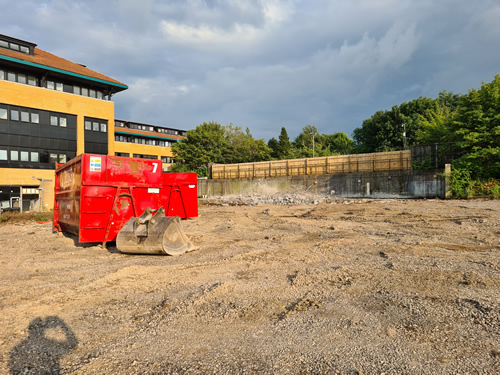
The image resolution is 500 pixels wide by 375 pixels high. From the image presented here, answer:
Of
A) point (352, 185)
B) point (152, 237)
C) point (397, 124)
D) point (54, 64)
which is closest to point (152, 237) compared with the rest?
point (152, 237)

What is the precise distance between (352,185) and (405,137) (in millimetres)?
22689

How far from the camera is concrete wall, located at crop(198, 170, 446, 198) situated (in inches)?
894

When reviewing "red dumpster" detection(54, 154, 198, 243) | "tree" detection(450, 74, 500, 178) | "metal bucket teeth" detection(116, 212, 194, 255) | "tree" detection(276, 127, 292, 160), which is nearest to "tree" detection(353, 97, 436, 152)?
"tree" detection(276, 127, 292, 160)

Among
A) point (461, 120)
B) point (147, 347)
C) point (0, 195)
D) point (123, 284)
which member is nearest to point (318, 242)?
point (123, 284)

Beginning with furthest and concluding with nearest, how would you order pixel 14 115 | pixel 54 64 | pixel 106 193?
pixel 54 64, pixel 14 115, pixel 106 193

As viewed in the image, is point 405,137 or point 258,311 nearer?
point 258,311

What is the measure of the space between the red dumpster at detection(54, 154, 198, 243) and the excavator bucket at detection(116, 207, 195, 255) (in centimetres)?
118

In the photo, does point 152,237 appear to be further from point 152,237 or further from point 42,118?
point 42,118

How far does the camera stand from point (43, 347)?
9.52ft

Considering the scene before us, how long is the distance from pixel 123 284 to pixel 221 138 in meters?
44.7

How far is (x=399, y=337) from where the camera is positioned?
2.95 meters

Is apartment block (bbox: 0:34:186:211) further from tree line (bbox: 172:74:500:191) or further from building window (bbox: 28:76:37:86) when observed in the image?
tree line (bbox: 172:74:500:191)

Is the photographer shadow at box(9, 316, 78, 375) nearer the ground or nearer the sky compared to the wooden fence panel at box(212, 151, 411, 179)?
nearer the ground

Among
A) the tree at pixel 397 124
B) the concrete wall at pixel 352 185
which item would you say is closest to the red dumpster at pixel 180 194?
the concrete wall at pixel 352 185
